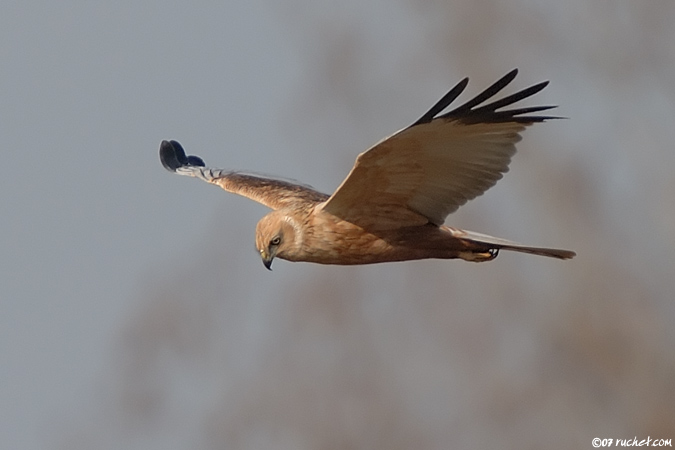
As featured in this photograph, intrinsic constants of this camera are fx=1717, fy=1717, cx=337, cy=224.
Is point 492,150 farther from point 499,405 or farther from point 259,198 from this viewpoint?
point 499,405

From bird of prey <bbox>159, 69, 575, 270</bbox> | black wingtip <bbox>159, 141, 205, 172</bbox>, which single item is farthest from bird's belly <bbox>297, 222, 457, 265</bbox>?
black wingtip <bbox>159, 141, 205, 172</bbox>

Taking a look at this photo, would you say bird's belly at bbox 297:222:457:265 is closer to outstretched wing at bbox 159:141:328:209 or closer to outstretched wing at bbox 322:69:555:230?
outstretched wing at bbox 322:69:555:230

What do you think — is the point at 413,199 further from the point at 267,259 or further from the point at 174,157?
the point at 174,157

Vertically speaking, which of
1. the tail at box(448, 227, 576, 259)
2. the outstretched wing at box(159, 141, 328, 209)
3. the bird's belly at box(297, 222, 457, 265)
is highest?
the outstretched wing at box(159, 141, 328, 209)

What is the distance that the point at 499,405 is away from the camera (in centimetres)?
1434

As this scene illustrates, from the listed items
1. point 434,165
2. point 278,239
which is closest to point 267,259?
point 278,239

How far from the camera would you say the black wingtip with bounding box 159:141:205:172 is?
12852 mm

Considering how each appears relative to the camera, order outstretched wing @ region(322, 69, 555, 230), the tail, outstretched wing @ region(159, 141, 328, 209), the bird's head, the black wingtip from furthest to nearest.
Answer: the black wingtip
outstretched wing @ region(159, 141, 328, 209)
the bird's head
the tail
outstretched wing @ region(322, 69, 555, 230)

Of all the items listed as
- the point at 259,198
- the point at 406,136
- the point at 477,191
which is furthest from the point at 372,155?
the point at 259,198

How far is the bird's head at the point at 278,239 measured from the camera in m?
9.59

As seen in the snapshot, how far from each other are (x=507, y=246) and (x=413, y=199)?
0.59m

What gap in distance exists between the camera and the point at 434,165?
364 inches

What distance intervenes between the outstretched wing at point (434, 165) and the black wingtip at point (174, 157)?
11.6ft

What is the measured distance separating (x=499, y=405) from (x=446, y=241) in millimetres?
4914
